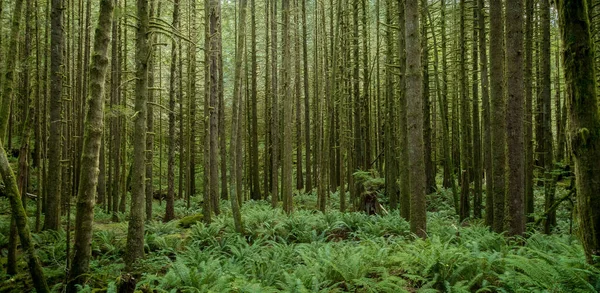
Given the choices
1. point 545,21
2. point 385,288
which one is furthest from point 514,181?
point 545,21

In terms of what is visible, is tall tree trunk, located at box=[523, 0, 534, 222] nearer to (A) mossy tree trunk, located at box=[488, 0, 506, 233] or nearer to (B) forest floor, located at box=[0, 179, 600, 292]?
(B) forest floor, located at box=[0, 179, 600, 292]

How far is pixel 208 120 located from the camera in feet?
35.6

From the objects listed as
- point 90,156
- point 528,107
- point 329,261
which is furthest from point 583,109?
point 528,107

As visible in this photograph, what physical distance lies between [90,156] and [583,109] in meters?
6.41

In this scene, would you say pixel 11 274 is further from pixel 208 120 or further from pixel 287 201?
pixel 287 201

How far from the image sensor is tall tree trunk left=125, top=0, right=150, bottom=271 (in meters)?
6.78

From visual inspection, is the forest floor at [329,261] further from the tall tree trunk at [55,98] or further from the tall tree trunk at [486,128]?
the tall tree trunk at [486,128]

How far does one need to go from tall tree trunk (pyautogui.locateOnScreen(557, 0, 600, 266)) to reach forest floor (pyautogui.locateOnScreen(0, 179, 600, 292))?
61 centimetres

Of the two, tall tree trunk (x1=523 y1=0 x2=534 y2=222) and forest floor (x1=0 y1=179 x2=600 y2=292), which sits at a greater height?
tall tree trunk (x1=523 y1=0 x2=534 y2=222)

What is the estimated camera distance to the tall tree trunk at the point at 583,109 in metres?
3.51

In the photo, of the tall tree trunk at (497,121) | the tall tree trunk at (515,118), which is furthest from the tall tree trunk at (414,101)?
the tall tree trunk at (497,121)

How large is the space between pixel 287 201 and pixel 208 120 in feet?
12.2

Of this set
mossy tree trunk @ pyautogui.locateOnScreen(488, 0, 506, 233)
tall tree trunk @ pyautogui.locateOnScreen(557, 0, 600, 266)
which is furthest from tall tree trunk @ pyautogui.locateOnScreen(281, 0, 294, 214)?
tall tree trunk @ pyautogui.locateOnScreen(557, 0, 600, 266)

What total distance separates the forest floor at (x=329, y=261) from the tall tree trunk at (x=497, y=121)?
86cm
